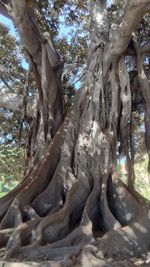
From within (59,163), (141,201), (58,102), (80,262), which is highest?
(58,102)

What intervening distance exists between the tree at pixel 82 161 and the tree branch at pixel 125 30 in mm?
19

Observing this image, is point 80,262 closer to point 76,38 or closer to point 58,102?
point 58,102

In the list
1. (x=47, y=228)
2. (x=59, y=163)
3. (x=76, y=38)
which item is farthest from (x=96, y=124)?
(x=76, y=38)

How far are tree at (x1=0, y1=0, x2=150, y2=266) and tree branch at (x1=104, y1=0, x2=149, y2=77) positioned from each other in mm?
A: 19

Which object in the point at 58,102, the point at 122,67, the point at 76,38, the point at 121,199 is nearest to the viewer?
the point at 121,199

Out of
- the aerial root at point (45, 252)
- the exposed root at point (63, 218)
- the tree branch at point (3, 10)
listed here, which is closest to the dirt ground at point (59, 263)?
the aerial root at point (45, 252)

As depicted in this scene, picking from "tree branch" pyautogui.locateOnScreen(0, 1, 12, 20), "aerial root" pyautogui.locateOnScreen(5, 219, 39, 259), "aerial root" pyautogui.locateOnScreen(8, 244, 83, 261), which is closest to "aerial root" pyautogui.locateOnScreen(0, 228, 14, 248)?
"aerial root" pyautogui.locateOnScreen(5, 219, 39, 259)

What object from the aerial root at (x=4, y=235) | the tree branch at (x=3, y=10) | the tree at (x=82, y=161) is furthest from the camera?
the tree branch at (x=3, y=10)

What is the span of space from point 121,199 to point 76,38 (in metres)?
6.05

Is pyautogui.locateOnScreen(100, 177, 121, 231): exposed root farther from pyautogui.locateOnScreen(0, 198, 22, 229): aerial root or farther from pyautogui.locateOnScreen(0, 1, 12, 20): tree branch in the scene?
pyautogui.locateOnScreen(0, 1, 12, 20): tree branch

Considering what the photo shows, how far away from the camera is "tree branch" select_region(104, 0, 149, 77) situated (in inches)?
239

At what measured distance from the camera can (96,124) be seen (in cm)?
686

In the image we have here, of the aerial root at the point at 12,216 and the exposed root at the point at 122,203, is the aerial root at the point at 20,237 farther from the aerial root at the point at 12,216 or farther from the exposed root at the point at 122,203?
the exposed root at the point at 122,203

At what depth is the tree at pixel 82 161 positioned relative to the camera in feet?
16.2
